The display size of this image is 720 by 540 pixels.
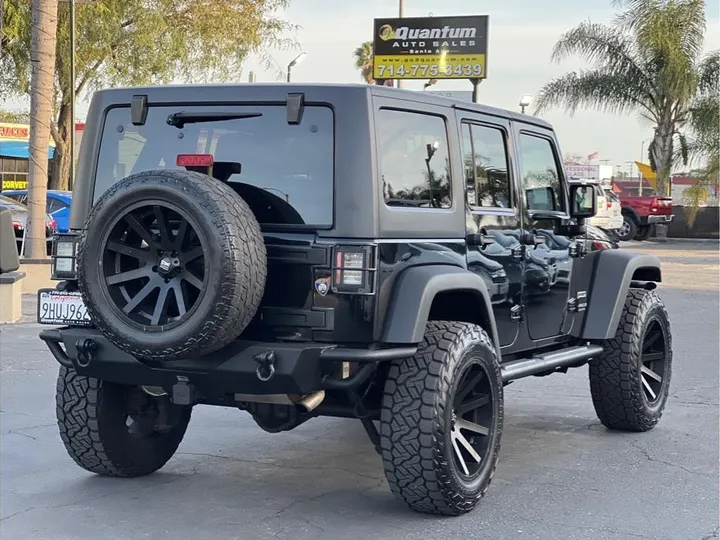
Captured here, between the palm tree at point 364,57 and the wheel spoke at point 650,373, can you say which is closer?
the wheel spoke at point 650,373

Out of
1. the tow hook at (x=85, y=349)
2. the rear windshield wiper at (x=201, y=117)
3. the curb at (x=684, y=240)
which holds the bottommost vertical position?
the curb at (x=684, y=240)

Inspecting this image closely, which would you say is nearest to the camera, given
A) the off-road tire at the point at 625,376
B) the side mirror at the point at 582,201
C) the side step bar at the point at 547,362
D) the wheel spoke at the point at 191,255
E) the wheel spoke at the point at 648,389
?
the wheel spoke at the point at 191,255

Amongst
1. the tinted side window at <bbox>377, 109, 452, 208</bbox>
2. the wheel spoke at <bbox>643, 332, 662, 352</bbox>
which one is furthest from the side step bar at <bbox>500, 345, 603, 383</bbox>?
the tinted side window at <bbox>377, 109, 452, 208</bbox>

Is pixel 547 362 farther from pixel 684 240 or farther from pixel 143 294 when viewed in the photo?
pixel 684 240

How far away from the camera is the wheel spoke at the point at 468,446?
5.24 meters

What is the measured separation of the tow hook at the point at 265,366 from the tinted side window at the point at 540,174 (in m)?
2.17

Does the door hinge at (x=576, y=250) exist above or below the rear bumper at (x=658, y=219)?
below

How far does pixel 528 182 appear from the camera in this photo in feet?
20.9

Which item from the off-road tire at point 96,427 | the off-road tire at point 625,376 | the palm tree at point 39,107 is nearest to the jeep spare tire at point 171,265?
the off-road tire at point 96,427

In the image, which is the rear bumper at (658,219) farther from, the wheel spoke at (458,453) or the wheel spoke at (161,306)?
the wheel spoke at (161,306)

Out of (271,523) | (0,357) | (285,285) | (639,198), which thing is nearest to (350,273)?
(285,285)

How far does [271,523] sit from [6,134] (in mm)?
37942

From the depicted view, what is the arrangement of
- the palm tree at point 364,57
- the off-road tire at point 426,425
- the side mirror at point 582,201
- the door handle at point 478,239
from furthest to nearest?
the palm tree at point 364,57
the side mirror at point 582,201
the door handle at point 478,239
the off-road tire at point 426,425

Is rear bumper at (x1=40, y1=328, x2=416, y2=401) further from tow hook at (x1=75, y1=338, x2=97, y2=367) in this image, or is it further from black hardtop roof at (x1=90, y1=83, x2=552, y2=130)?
black hardtop roof at (x1=90, y1=83, x2=552, y2=130)
